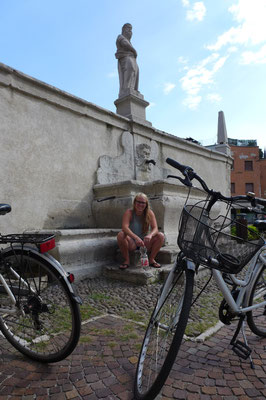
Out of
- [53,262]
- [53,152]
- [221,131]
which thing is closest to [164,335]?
[53,262]

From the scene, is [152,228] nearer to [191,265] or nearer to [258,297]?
[258,297]

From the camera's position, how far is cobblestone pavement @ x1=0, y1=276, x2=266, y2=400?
5.33 ft

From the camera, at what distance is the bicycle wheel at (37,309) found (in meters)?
1.90

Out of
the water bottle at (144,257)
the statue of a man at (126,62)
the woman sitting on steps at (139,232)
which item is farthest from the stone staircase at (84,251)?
the statue of a man at (126,62)

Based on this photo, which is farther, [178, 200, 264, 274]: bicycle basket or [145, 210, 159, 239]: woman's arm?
[145, 210, 159, 239]: woman's arm

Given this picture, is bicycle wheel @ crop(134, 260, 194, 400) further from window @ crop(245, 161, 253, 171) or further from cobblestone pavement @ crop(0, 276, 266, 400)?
window @ crop(245, 161, 253, 171)

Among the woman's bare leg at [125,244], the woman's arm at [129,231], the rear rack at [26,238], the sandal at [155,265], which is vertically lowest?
the sandal at [155,265]

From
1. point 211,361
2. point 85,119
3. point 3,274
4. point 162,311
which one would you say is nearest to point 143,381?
point 162,311

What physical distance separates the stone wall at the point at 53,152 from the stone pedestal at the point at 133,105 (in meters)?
0.33

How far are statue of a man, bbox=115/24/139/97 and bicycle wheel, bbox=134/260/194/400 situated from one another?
6215mm

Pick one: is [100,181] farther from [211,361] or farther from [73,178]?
[211,361]

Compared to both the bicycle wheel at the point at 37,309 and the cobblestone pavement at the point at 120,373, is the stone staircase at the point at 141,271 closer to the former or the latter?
the cobblestone pavement at the point at 120,373

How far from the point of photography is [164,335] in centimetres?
166

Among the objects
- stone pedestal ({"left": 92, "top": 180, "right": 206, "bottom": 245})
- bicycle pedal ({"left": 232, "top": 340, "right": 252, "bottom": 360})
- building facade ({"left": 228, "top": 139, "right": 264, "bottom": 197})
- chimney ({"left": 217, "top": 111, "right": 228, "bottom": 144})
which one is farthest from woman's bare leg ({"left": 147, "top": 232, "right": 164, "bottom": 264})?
building facade ({"left": 228, "top": 139, "right": 264, "bottom": 197})
